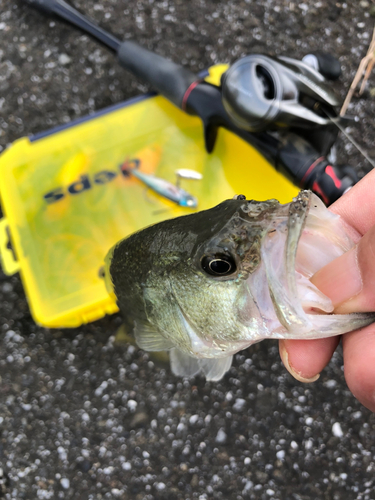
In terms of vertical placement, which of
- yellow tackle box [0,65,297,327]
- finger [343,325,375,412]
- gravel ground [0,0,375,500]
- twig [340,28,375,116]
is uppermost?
twig [340,28,375,116]

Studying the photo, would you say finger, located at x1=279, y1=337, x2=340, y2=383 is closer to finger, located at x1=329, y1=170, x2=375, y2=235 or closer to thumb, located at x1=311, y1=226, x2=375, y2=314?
thumb, located at x1=311, y1=226, x2=375, y2=314

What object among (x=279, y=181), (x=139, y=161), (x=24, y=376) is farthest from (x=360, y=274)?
(x=24, y=376)

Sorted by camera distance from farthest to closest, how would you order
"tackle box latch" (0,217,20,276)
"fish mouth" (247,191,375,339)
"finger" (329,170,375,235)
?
"tackle box latch" (0,217,20,276) < "finger" (329,170,375,235) < "fish mouth" (247,191,375,339)

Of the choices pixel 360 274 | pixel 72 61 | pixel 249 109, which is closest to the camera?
pixel 360 274

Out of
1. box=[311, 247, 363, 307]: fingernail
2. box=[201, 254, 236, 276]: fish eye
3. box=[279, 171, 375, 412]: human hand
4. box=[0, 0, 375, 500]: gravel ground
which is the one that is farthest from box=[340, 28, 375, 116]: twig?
box=[201, 254, 236, 276]: fish eye

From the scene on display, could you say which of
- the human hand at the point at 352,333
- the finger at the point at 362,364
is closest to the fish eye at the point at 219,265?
the human hand at the point at 352,333

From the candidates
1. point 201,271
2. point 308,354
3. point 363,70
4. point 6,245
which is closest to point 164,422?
point 308,354

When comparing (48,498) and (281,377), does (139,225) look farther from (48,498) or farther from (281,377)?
(48,498)

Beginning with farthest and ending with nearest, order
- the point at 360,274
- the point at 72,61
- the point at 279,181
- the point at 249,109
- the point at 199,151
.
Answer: the point at 72,61 → the point at 199,151 → the point at 279,181 → the point at 249,109 → the point at 360,274
